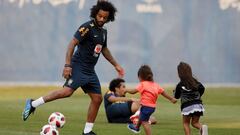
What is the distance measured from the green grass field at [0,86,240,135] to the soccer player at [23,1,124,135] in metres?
0.65

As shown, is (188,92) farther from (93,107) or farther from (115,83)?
(115,83)

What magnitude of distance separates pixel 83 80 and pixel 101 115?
5.96m

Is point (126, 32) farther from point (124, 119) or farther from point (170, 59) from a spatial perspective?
point (124, 119)

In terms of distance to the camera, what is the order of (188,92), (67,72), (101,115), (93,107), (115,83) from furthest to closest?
(101,115) < (115,83) < (93,107) < (188,92) < (67,72)

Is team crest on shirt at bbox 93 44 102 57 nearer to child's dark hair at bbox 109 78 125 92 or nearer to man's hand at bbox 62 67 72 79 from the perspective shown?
man's hand at bbox 62 67 72 79

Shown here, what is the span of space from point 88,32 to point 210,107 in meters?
9.84

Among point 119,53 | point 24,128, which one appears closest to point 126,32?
point 119,53

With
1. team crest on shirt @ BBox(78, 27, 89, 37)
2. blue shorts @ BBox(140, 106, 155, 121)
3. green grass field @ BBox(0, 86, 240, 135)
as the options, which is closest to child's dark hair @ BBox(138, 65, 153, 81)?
blue shorts @ BBox(140, 106, 155, 121)

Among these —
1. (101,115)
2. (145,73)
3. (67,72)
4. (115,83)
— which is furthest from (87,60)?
(101,115)

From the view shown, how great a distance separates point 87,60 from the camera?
413 inches

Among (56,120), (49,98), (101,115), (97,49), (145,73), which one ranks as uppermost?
(97,49)

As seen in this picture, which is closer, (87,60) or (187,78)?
(187,78)

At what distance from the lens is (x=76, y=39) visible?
33.9ft

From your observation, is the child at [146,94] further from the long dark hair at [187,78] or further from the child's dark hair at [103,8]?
the child's dark hair at [103,8]
